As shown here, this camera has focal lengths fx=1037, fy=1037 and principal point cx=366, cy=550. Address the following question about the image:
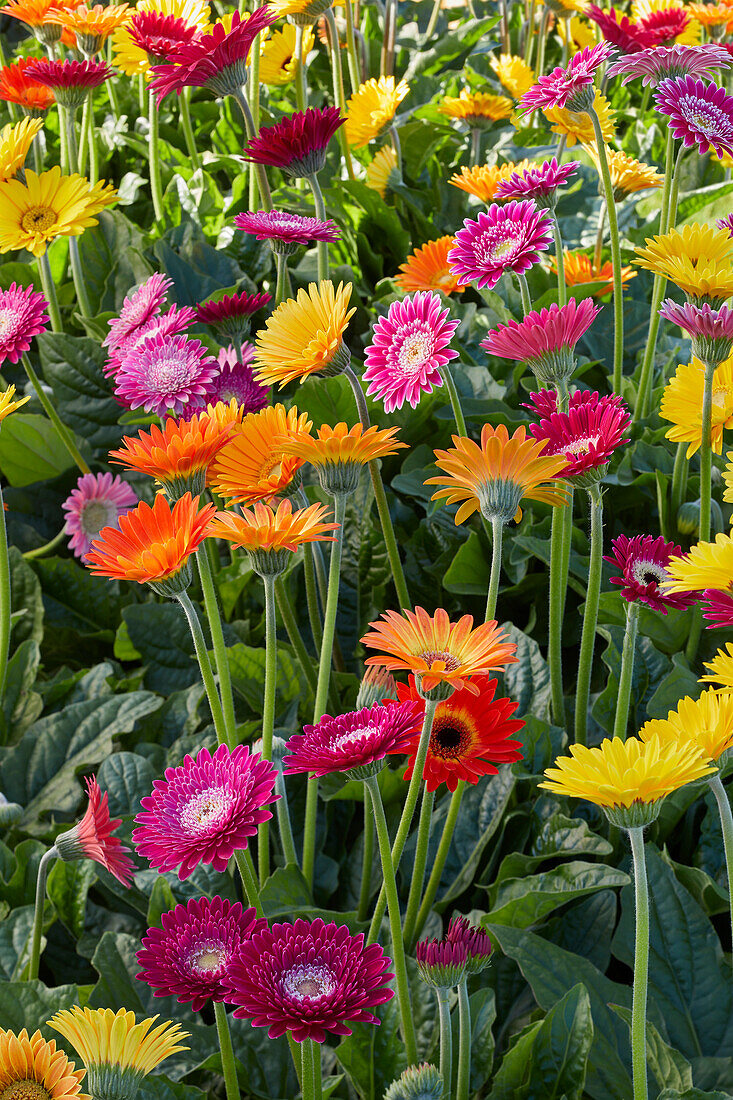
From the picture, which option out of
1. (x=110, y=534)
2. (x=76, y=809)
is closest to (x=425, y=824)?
(x=110, y=534)

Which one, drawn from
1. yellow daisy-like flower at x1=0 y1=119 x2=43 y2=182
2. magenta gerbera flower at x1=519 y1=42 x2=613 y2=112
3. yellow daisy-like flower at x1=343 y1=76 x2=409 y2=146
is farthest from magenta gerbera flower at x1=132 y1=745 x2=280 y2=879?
yellow daisy-like flower at x1=343 y1=76 x2=409 y2=146

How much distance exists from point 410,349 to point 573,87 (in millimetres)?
350

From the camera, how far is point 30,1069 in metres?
0.54

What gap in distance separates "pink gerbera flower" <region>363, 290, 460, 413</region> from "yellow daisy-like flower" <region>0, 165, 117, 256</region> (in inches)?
19.8

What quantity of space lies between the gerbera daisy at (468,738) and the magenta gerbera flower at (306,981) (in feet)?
0.54

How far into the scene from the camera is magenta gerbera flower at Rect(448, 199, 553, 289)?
34.9 inches

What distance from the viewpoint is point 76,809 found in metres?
1.12

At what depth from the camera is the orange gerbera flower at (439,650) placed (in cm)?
58

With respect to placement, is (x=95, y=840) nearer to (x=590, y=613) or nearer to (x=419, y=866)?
(x=419, y=866)

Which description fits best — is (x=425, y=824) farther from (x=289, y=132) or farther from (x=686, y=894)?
(x=289, y=132)

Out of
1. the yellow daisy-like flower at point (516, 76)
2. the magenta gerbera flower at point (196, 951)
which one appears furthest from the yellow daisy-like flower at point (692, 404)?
the yellow daisy-like flower at point (516, 76)

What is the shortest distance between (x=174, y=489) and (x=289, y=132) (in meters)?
0.51

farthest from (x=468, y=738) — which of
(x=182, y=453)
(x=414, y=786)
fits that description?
(x=182, y=453)

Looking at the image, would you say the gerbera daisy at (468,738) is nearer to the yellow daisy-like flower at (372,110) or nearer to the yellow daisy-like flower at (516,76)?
the yellow daisy-like flower at (372,110)
